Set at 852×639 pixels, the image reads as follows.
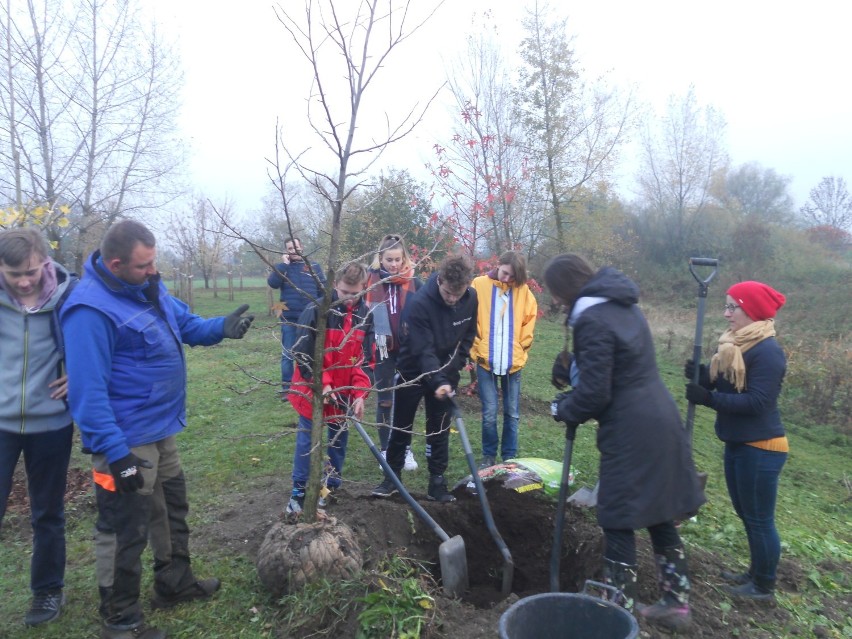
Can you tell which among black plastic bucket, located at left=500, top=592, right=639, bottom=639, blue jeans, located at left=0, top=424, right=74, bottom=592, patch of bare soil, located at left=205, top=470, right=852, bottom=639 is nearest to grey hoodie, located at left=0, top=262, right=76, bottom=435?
blue jeans, located at left=0, top=424, right=74, bottom=592

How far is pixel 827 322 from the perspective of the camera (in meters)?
18.8

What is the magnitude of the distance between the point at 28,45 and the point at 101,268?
1281 cm

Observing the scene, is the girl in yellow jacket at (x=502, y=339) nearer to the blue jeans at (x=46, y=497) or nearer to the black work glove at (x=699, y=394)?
the black work glove at (x=699, y=394)

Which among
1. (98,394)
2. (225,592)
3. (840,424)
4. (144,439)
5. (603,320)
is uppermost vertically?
(603,320)

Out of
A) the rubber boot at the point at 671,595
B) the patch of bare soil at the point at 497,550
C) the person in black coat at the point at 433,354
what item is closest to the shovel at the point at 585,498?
the patch of bare soil at the point at 497,550

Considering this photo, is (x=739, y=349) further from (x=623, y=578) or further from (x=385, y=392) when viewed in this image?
(x=385, y=392)

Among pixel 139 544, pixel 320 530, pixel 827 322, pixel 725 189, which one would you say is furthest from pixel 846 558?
pixel 725 189

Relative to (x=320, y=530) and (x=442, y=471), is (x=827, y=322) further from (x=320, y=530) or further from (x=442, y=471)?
(x=320, y=530)

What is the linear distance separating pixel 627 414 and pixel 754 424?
94 centimetres

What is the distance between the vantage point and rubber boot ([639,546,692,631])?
312cm

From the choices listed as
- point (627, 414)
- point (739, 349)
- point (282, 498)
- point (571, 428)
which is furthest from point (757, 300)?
point (282, 498)

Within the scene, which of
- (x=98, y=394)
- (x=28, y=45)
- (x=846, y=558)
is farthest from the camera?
(x=28, y=45)

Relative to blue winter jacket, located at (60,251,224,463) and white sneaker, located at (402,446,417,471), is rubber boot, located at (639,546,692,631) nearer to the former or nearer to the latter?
blue winter jacket, located at (60,251,224,463)

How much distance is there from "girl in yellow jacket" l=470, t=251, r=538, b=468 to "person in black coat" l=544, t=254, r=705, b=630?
231 centimetres
